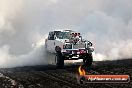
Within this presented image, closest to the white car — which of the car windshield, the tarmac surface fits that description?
the car windshield

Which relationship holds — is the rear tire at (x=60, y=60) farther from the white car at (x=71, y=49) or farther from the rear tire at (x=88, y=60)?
the rear tire at (x=88, y=60)

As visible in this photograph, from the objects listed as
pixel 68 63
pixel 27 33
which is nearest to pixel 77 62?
pixel 68 63

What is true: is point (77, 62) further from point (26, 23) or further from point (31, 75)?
point (26, 23)

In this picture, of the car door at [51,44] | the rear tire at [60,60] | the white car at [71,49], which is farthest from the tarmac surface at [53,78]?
the car door at [51,44]

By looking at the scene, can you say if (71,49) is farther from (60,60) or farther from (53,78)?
(53,78)

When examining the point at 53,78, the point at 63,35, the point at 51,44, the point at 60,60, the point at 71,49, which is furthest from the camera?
the point at 51,44

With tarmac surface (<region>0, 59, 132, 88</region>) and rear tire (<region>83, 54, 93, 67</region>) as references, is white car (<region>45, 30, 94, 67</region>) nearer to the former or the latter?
rear tire (<region>83, 54, 93, 67</region>)

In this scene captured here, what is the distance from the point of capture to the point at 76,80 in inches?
690

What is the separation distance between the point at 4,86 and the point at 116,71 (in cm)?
562

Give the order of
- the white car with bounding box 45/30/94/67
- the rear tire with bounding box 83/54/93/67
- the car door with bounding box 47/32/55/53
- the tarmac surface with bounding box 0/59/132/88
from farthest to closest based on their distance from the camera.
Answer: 1. the car door with bounding box 47/32/55/53
2. the rear tire with bounding box 83/54/93/67
3. the white car with bounding box 45/30/94/67
4. the tarmac surface with bounding box 0/59/132/88

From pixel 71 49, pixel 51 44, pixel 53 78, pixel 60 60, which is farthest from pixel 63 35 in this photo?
pixel 53 78

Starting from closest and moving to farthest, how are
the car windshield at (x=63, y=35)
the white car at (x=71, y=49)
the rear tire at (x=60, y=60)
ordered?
1. the rear tire at (x=60, y=60)
2. the white car at (x=71, y=49)
3. the car windshield at (x=63, y=35)

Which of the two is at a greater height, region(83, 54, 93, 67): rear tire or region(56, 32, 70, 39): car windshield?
region(56, 32, 70, 39): car windshield

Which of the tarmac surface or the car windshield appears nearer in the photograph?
the tarmac surface
